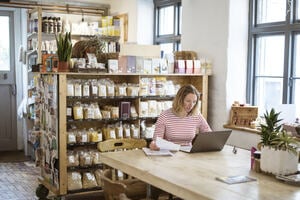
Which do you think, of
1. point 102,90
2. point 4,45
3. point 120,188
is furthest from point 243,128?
point 4,45

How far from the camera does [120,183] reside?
9.35ft

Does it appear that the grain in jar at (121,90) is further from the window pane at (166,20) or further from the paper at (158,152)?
the window pane at (166,20)

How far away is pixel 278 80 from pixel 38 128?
2973 millimetres

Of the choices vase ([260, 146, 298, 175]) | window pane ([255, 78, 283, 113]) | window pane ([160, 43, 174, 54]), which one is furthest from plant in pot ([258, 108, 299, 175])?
window pane ([160, 43, 174, 54])

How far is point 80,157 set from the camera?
195 inches

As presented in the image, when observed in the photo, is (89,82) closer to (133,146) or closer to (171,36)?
(133,146)

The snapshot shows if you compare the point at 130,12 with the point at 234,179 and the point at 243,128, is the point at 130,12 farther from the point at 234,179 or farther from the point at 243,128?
the point at 234,179

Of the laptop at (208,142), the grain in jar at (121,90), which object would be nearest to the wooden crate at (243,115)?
the grain in jar at (121,90)

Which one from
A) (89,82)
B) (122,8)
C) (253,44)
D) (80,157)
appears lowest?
(80,157)

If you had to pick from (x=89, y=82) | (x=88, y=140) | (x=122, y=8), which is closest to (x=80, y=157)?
(x=88, y=140)

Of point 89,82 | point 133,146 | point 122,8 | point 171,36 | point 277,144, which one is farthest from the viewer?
point 122,8

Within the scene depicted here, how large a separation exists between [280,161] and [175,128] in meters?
1.46

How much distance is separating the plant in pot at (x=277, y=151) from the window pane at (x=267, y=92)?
2.26 metres

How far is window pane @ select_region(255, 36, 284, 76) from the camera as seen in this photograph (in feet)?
16.9
